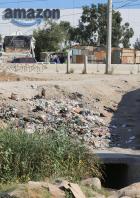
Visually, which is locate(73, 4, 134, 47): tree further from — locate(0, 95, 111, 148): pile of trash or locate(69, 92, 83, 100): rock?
locate(0, 95, 111, 148): pile of trash

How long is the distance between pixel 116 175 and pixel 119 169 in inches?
7.0

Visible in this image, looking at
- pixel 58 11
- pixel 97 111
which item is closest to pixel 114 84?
pixel 97 111

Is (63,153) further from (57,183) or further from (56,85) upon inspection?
(56,85)

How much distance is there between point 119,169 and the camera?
1686 centimetres

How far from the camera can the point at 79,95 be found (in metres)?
28.2

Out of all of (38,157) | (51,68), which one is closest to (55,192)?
(38,157)

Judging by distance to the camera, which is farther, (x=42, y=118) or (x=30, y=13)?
(x=30, y=13)

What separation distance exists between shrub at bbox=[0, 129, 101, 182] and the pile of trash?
279 inches

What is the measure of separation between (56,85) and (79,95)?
4.13 ft

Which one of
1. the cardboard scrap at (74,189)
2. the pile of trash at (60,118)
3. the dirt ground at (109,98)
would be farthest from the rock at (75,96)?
the cardboard scrap at (74,189)

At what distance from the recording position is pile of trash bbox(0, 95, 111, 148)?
21.2 metres

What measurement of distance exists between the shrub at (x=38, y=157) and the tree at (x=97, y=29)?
289 ft

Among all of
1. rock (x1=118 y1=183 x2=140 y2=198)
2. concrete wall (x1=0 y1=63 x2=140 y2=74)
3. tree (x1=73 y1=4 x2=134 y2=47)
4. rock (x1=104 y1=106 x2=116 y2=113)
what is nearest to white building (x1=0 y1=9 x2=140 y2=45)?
tree (x1=73 y1=4 x2=134 y2=47)

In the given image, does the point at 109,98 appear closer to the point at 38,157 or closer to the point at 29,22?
the point at 38,157
